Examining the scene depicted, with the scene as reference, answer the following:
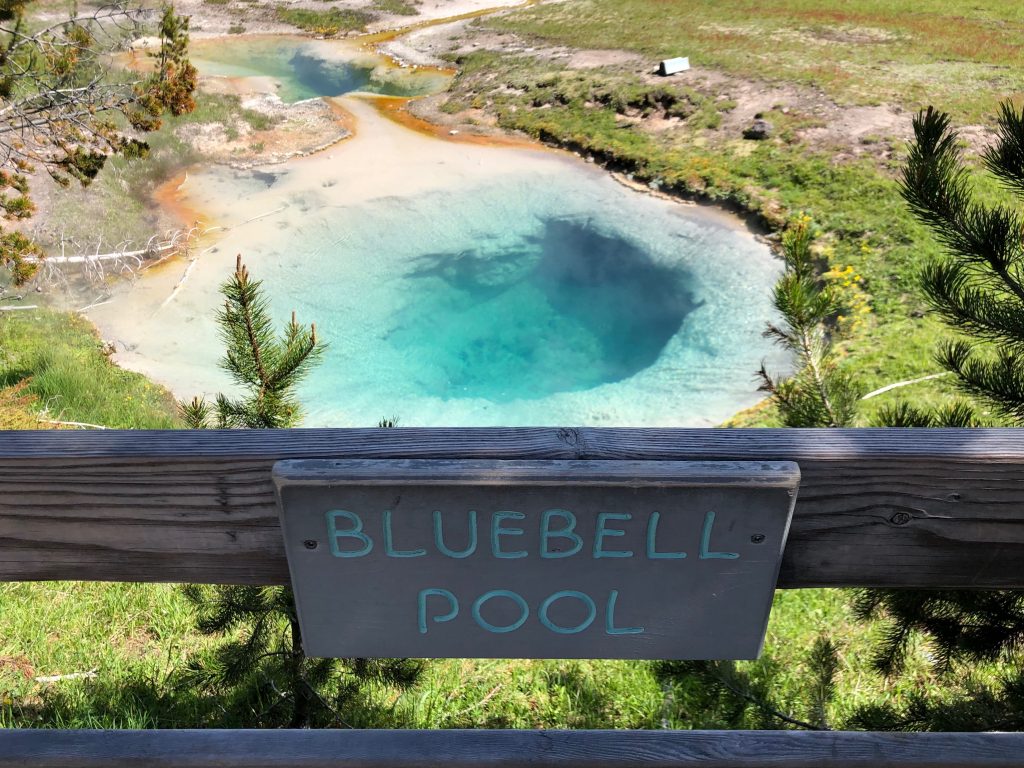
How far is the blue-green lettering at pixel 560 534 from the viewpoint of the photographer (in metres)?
0.80

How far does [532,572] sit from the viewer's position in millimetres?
831

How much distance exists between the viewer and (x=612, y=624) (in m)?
0.87

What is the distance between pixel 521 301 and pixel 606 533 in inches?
326

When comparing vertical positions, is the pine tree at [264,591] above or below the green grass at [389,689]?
above

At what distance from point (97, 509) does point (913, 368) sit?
23.2 ft

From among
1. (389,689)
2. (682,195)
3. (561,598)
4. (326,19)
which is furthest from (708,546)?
(326,19)

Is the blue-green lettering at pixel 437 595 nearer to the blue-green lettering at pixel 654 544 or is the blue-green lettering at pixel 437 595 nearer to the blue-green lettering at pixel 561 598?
the blue-green lettering at pixel 561 598

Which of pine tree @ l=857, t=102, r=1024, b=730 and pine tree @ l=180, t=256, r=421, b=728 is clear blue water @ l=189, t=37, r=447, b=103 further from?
pine tree @ l=857, t=102, r=1024, b=730

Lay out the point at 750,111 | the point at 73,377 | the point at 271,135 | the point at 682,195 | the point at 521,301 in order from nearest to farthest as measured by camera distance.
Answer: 1. the point at 73,377
2. the point at 521,301
3. the point at 682,195
4. the point at 750,111
5. the point at 271,135

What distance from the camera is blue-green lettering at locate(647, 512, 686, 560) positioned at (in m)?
0.80

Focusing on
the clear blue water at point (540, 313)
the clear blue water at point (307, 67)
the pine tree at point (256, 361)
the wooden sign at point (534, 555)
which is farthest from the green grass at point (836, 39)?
the wooden sign at point (534, 555)

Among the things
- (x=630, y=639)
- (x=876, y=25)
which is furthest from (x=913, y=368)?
(x=876, y=25)

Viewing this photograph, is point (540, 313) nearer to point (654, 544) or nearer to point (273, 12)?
point (654, 544)

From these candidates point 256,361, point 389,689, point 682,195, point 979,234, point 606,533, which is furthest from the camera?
point 682,195
